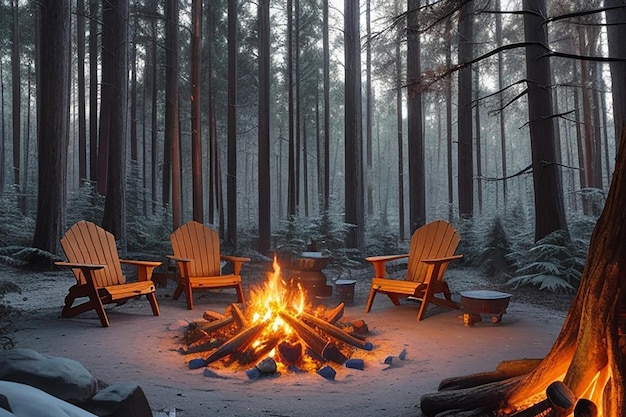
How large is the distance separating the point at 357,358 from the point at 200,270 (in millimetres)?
2695

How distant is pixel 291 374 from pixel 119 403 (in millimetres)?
1790

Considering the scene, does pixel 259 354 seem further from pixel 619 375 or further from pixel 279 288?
pixel 619 375

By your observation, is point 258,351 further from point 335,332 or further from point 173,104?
point 173,104

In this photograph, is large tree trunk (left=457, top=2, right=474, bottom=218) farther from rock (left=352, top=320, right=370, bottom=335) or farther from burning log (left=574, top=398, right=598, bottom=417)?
burning log (left=574, top=398, right=598, bottom=417)

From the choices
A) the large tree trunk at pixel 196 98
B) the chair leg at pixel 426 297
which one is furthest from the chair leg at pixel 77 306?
the large tree trunk at pixel 196 98

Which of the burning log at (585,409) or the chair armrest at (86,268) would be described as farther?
the chair armrest at (86,268)

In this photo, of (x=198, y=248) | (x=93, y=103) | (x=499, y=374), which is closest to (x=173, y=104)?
(x=93, y=103)

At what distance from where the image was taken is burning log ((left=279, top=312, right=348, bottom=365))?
372 cm

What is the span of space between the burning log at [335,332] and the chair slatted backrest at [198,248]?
2003mm

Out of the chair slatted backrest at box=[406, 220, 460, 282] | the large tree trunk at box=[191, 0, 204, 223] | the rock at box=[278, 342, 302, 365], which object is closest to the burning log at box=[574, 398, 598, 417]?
the rock at box=[278, 342, 302, 365]

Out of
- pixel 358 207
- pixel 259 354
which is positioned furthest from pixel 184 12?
pixel 259 354

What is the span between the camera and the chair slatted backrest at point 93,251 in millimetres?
4793

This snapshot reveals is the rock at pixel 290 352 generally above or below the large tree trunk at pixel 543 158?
below

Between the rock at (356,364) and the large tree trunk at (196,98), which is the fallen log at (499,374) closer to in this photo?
the rock at (356,364)
